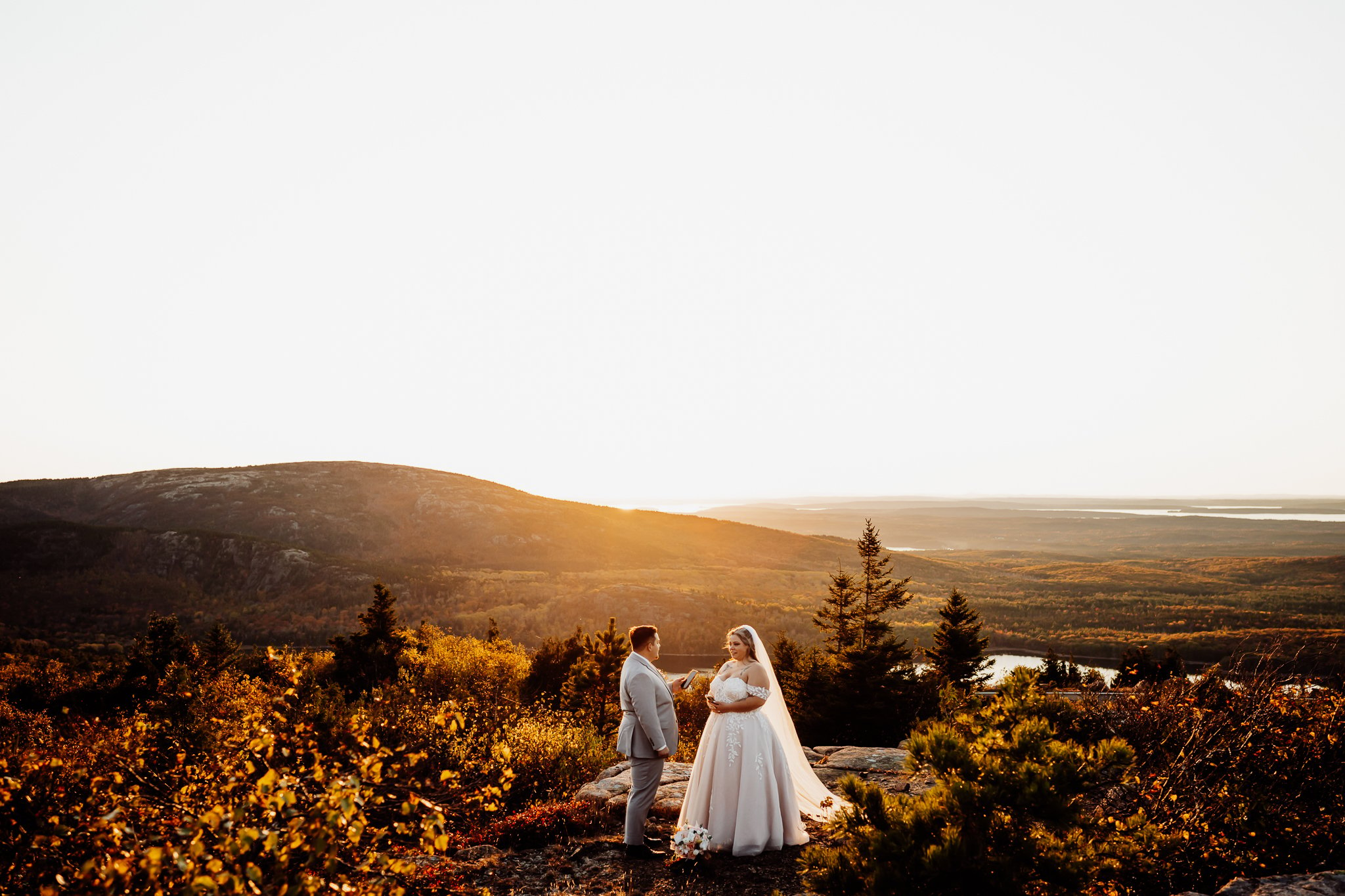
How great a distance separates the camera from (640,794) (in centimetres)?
812

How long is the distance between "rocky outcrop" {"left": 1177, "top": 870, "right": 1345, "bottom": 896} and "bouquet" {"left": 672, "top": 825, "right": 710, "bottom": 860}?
14.9ft

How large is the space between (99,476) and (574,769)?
149m

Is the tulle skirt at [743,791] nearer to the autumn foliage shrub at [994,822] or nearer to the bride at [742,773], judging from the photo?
the bride at [742,773]

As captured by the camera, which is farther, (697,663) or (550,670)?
(697,663)

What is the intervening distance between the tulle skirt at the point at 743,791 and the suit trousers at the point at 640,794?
53 centimetres

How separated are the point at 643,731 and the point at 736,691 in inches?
47.7

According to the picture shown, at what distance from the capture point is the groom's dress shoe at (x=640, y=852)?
27.0ft

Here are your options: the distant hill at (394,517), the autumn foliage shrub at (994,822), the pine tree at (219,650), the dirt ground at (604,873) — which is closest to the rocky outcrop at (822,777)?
the dirt ground at (604,873)

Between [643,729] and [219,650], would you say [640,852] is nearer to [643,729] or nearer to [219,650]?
[643,729]

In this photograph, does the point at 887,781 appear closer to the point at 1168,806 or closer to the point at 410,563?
the point at 1168,806

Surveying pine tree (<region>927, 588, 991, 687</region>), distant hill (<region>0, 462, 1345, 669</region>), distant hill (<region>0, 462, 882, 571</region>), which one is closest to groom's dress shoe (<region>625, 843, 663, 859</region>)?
pine tree (<region>927, 588, 991, 687</region>)

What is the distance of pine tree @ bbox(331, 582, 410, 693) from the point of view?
2441 centimetres

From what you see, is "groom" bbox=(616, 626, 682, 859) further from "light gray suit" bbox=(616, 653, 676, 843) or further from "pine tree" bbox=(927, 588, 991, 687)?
"pine tree" bbox=(927, 588, 991, 687)

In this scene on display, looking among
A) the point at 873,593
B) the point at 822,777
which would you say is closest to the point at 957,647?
the point at 873,593
